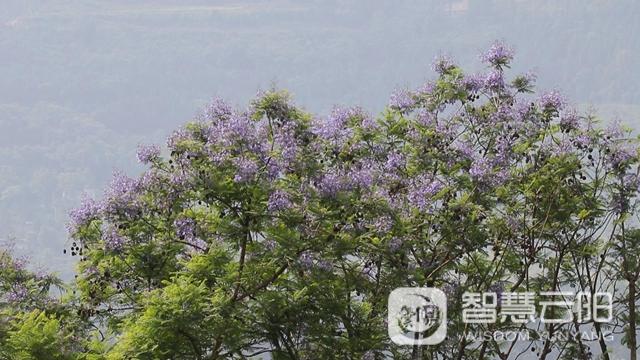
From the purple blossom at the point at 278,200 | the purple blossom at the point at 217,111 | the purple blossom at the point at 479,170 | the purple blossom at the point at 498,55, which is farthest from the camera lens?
the purple blossom at the point at 498,55

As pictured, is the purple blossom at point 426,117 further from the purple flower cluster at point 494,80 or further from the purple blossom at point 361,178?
the purple blossom at point 361,178

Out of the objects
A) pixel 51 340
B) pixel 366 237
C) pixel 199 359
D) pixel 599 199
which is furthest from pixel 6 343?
pixel 599 199

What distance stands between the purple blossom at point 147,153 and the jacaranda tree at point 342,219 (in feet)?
0.08

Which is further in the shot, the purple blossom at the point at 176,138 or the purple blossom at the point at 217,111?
the purple blossom at the point at 217,111

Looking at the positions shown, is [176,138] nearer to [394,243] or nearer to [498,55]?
[394,243]

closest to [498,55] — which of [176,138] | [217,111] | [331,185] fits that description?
[331,185]

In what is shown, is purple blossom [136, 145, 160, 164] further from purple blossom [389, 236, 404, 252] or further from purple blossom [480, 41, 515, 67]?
purple blossom [480, 41, 515, 67]

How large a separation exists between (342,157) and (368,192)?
1.15 meters

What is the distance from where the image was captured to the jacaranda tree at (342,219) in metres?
13.4

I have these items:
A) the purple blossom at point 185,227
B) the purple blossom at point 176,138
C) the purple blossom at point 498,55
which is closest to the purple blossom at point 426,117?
the purple blossom at point 498,55

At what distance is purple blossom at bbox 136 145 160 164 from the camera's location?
14242 mm

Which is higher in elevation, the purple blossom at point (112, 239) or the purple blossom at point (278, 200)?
the purple blossom at point (278, 200)

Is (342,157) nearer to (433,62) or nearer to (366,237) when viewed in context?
(366,237)

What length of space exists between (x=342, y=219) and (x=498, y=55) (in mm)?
5748
